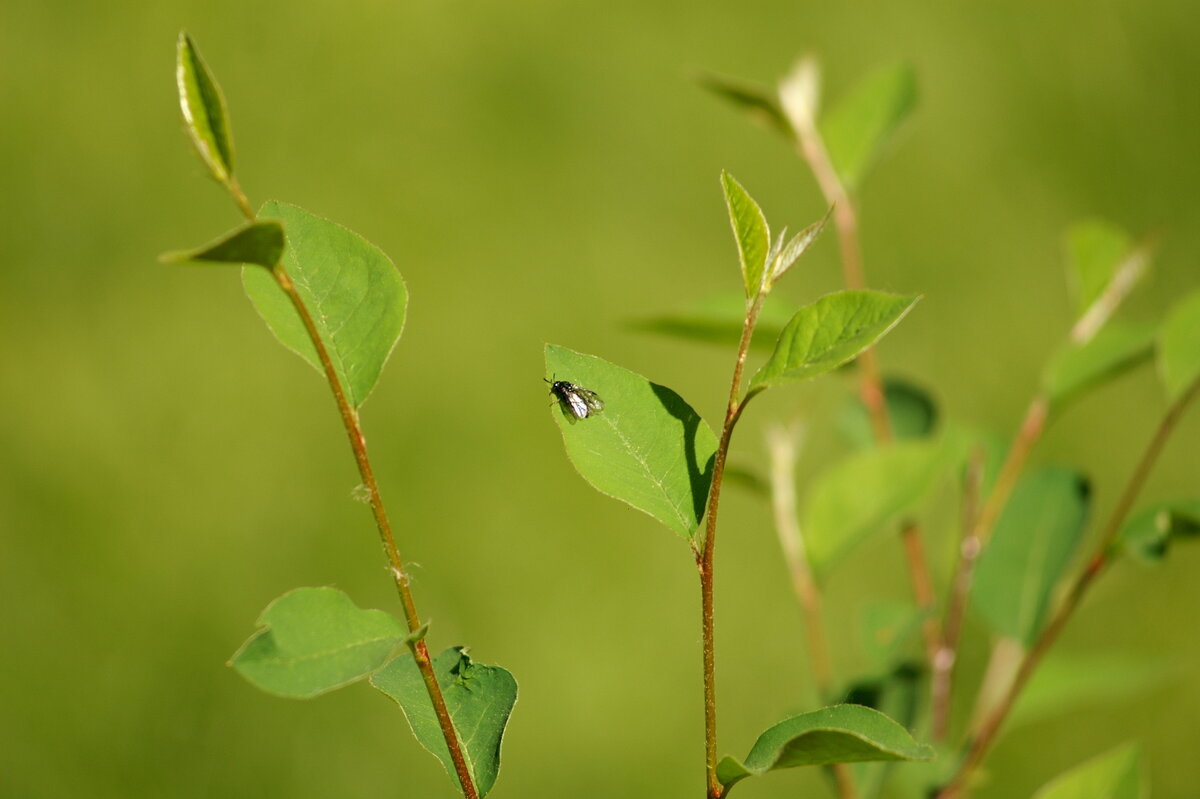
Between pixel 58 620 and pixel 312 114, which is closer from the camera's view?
pixel 58 620

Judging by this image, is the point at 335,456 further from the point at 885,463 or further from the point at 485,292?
the point at 885,463

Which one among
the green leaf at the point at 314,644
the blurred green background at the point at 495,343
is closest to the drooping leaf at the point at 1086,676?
the green leaf at the point at 314,644

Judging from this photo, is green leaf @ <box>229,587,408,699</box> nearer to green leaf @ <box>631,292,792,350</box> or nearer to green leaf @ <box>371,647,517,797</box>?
green leaf @ <box>371,647,517,797</box>

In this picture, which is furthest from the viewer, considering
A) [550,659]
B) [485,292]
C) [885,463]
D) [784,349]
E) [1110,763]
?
[485,292]

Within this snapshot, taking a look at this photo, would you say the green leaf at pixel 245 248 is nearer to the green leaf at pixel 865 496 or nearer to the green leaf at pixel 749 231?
the green leaf at pixel 749 231

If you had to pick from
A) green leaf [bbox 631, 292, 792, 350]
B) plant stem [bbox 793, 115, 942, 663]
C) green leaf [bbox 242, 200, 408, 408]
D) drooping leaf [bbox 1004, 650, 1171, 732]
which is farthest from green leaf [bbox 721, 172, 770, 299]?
drooping leaf [bbox 1004, 650, 1171, 732]

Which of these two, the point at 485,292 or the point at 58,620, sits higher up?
the point at 485,292

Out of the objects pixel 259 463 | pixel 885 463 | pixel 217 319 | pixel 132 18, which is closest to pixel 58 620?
pixel 259 463
